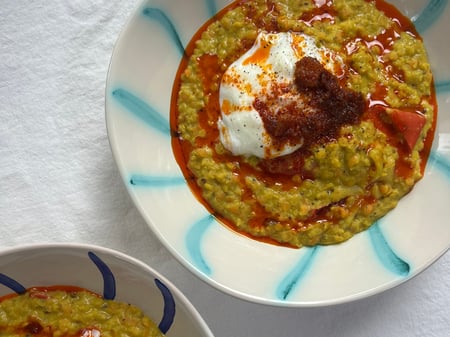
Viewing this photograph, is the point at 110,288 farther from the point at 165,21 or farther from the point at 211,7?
the point at 211,7

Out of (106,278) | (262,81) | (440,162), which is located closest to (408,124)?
(440,162)

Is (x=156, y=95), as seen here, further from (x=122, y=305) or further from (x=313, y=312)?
(x=313, y=312)

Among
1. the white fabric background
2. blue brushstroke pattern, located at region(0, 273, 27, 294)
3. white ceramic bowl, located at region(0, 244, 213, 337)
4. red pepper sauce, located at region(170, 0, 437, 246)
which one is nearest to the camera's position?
white ceramic bowl, located at region(0, 244, 213, 337)

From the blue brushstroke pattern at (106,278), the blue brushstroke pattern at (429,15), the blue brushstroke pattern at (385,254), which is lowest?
the blue brushstroke pattern at (106,278)

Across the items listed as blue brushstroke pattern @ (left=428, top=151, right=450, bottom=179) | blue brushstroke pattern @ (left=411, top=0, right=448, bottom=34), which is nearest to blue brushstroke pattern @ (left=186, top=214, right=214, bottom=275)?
blue brushstroke pattern @ (left=428, top=151, right=450, bottom=179)

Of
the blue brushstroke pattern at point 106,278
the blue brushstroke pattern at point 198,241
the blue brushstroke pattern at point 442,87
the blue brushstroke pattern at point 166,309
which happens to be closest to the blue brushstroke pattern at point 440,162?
the blue brushstroke pattern at point 442,87

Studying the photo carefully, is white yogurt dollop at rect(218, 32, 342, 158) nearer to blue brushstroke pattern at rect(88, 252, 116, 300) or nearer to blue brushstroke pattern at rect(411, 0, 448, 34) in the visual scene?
blue brushstroke pattern at rect(411, 0, 448, 34)

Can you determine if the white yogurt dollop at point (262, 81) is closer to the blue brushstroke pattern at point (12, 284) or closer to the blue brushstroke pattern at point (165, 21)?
the blue brushstroke pattern at point (165, 21)
